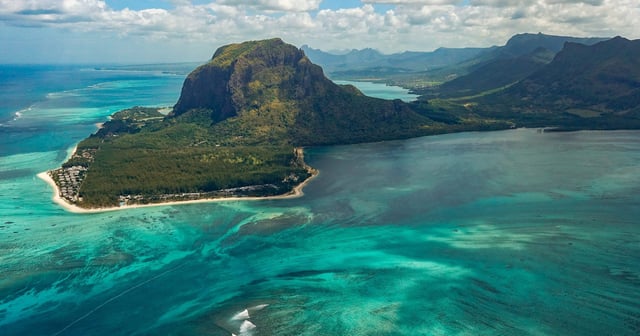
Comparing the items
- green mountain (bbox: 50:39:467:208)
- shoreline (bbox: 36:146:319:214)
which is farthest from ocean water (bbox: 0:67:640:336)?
green mountain (bbox: 50:39:467:208)

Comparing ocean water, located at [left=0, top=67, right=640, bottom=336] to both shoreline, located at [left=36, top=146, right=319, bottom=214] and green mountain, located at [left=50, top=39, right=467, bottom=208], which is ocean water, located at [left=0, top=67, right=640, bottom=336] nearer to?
shoreline, located at [left=36, top=146, right=319, bottom=214]

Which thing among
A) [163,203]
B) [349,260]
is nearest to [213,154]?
[163,203]

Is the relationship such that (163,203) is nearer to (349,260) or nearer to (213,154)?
(213,154)

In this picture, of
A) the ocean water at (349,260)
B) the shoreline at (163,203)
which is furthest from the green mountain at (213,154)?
the ocean water at (349,260)

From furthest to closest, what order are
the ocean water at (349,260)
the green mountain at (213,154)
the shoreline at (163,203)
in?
the green mountain at (213,154)
the shoreline at (163,203)
the ocean water at (349,260)

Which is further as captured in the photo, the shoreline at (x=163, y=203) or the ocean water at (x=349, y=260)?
the shoreline at (x=163, y=203)

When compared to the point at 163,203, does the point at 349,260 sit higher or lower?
lower

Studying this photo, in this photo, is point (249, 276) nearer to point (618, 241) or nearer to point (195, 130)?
point (618, 241)

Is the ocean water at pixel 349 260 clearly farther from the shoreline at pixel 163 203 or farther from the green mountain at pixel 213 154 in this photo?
the green mountain at pixel 213 154
